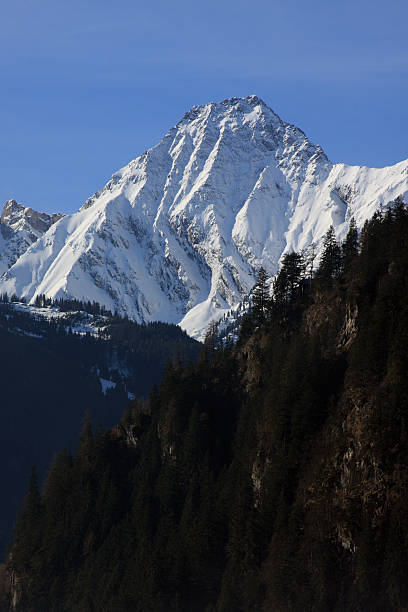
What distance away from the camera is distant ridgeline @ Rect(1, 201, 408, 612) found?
96.7m

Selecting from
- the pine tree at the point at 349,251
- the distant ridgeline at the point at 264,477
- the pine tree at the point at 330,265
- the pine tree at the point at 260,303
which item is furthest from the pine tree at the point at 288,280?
the pine tree at the point at 349,251

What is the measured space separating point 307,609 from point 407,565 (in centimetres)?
1384

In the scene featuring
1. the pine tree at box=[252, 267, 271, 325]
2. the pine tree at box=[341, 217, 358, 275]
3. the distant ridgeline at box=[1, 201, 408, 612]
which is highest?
the pine tree at box=[341, 217, 358, 275]

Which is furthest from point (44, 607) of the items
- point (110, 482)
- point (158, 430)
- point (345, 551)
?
point (345, 551)

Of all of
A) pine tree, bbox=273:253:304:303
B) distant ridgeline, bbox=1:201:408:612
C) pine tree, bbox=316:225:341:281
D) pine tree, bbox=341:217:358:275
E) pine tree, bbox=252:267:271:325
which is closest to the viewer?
distant ridgeline, bbox=1:201:408:612

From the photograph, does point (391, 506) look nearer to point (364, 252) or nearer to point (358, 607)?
point (358, 607)

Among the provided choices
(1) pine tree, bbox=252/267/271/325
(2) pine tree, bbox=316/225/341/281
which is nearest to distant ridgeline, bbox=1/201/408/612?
(2) pine tree, bbox=316/225/341/281

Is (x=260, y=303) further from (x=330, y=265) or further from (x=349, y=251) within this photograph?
(x=349, y=251)

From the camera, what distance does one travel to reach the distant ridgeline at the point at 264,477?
317ft

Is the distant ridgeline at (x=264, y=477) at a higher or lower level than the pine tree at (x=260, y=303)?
lower

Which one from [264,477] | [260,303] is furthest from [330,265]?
[264,477]

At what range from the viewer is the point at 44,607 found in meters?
148

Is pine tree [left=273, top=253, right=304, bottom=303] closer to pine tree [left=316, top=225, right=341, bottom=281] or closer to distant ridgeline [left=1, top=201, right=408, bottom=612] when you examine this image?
distant ridgeline [left=1, top=201, right=408, bottom=612]

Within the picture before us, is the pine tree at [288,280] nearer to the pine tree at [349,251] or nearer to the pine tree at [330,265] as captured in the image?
the pine tree at [330,265]
